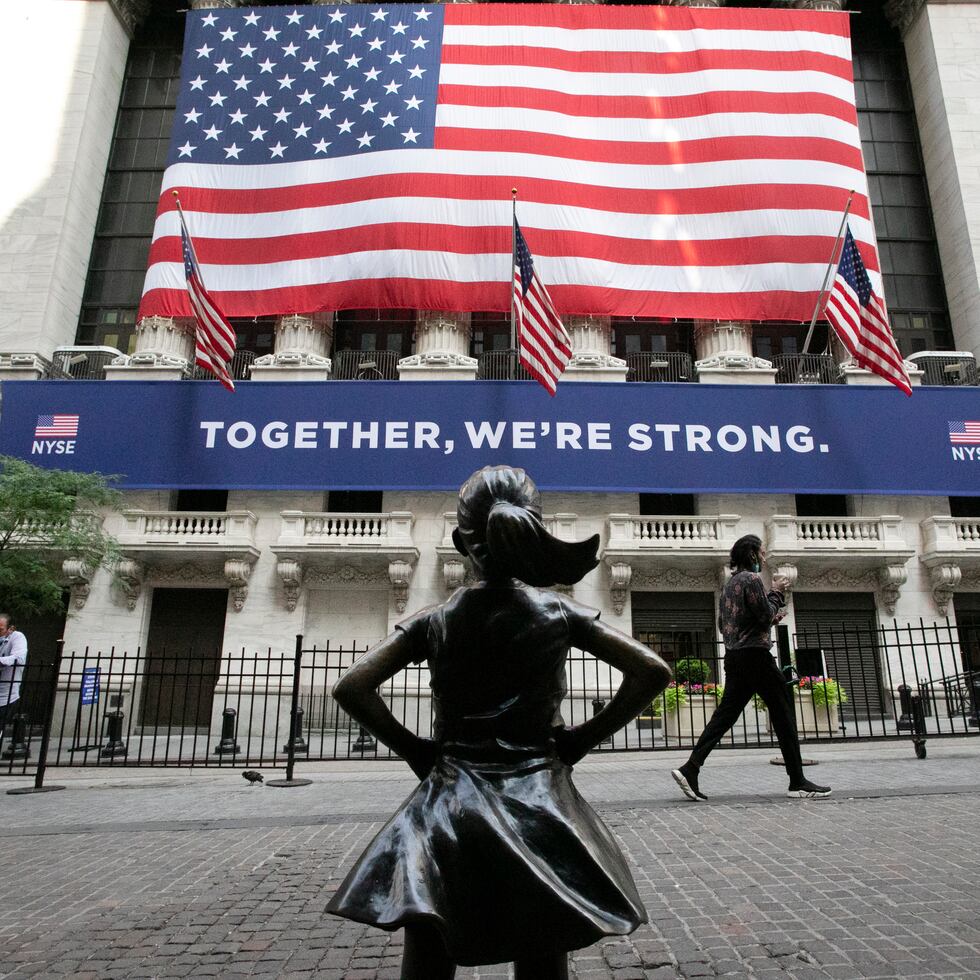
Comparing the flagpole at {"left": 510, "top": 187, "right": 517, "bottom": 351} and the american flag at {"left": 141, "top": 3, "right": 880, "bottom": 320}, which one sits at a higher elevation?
the american flag at {"left": 141, "top": 3, "right": 880, "bottom": 320}

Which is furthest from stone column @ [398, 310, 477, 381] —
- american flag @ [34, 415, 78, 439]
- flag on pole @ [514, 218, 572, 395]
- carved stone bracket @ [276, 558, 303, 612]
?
american flag @ [34, 415, 78, 439]

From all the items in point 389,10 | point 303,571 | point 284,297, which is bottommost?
point 303,571

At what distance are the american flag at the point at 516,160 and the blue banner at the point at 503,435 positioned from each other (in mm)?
2338

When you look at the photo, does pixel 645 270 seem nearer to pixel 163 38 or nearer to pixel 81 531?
pixel 81 531

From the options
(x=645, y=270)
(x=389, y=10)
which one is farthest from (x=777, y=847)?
(x=389, y=10)

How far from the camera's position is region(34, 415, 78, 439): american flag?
63.3 ft

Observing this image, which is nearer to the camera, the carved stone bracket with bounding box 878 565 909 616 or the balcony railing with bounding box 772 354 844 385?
the carved stone bracket with bounding box 878 565 909 616

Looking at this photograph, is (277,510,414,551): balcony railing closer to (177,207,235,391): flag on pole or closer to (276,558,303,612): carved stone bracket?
(276,558,303,612): carved stone bracket

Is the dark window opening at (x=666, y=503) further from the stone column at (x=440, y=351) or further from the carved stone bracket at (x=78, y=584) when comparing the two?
the carved stone bracket at (x=78, y=584)

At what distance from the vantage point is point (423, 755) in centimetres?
186

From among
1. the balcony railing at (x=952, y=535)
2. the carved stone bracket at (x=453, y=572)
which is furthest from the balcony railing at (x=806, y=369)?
the carved stone bracket at (x=453, y=572)

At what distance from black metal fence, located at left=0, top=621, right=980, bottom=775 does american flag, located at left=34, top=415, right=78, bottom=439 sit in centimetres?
592

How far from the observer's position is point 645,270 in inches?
760

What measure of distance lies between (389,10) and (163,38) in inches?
447
